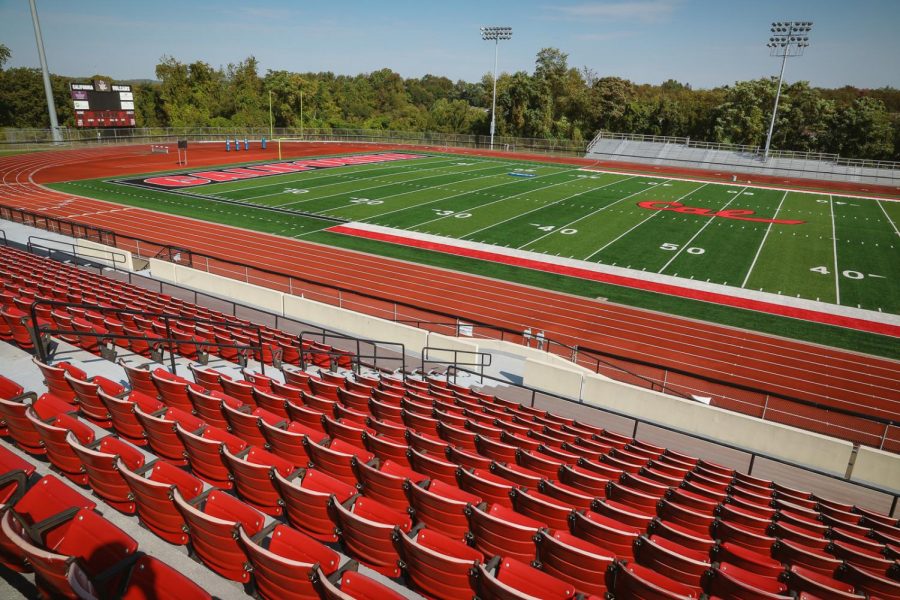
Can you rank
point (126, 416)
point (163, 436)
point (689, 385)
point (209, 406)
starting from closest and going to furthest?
point (163, 436)
point (126, 416)
point (209, 406)
point (689, 385)

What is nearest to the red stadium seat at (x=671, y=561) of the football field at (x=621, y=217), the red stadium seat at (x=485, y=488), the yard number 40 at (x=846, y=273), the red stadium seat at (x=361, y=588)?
the red stadium seat at (x=485, y=488)

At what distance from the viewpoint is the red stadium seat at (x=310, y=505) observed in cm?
462

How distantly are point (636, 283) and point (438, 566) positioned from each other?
21265mm

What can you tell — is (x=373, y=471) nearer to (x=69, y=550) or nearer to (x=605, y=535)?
(x=605, y=535)

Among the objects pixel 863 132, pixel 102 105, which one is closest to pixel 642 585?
pixel 102 105

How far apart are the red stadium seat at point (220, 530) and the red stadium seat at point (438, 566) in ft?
3.81

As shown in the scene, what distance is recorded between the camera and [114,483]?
4.84 meters

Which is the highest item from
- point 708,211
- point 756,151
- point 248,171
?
point 756,151

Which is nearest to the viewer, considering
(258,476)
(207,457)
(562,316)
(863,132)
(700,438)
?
(258,476)

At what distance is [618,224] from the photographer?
33781 millimetres

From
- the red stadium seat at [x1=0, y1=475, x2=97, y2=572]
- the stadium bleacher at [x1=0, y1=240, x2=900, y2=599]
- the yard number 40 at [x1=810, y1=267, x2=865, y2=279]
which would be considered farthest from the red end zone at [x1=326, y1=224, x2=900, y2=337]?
the red stadium seat at [x1=0, y1=475, x2=97, y2=572]

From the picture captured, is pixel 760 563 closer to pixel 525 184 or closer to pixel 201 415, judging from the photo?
pixel 201 415

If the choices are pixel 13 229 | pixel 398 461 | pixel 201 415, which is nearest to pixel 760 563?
pixel 398 461

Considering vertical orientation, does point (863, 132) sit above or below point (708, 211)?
above
